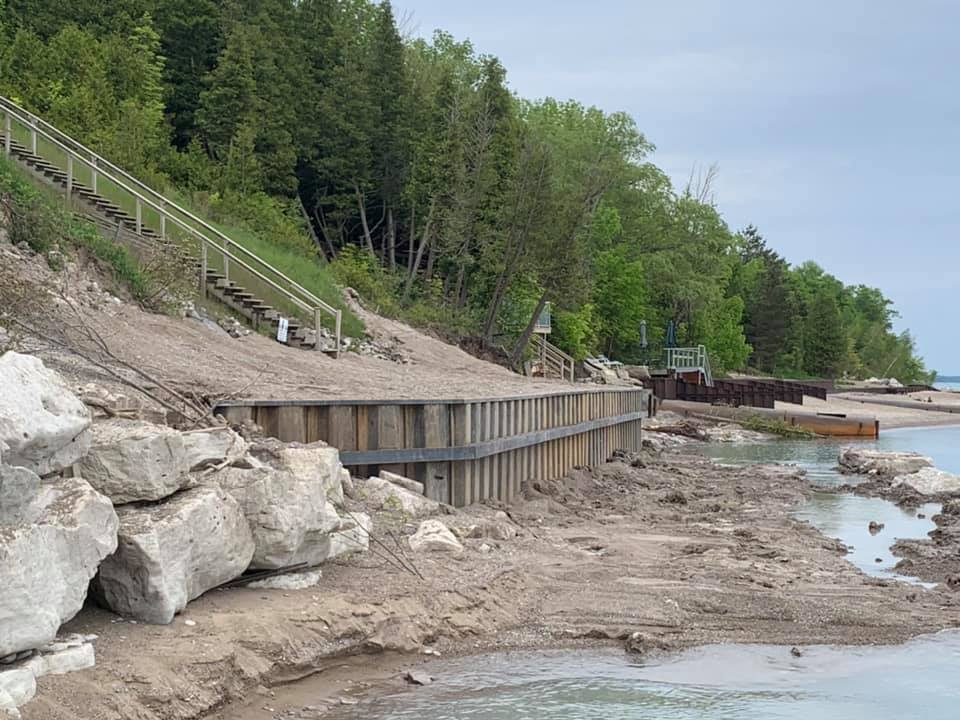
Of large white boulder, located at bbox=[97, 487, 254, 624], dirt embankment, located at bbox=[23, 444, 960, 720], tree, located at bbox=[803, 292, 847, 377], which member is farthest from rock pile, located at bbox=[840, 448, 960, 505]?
tree, located at bbox=[803, 292, 847, 377]

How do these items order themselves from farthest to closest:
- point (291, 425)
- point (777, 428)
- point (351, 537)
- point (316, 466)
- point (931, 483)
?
point (777, 428)
point (931, 483)
point (291, 425)
point (351, 537)
point (316, 466)

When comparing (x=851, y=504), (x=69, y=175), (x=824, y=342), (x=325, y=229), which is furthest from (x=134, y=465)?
(x=824, y=342)

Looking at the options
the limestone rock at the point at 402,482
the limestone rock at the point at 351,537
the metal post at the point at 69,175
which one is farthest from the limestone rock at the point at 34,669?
the metal post at the point at 69,175

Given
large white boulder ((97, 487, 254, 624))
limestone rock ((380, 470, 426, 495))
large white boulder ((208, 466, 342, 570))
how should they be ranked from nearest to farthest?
large white boulder ((97, 487, 254, 624)), large white boulder ((208, 466, 342, 570)), limestone rock ((380, 470, 426, 495))

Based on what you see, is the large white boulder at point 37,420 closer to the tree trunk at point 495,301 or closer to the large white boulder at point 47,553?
the large white boulder at point 47,553

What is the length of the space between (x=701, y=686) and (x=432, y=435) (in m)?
6.32

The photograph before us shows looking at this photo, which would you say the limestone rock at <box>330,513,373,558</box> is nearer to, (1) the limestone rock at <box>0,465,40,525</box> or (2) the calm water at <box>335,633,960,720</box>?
(2) the calm water at <box>335,633,960,720</box>

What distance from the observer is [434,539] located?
41.2 feet

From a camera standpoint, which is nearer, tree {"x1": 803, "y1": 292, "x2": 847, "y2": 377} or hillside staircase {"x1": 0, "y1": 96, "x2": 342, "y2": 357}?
hillside staircase {"x1": 0, "y1": 96, "x2": 342, "y2": 357}

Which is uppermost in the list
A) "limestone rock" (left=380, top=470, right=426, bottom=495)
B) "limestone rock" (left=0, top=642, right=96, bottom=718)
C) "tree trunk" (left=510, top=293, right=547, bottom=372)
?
"tree trunk" (left=510, top=293, right=547, bottom=372)

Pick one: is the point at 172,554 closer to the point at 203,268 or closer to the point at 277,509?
the point at 277,509

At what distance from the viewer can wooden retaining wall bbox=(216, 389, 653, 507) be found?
14.2 metres

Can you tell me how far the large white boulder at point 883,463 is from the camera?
98.9 feet

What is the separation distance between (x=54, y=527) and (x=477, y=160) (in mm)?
37440
